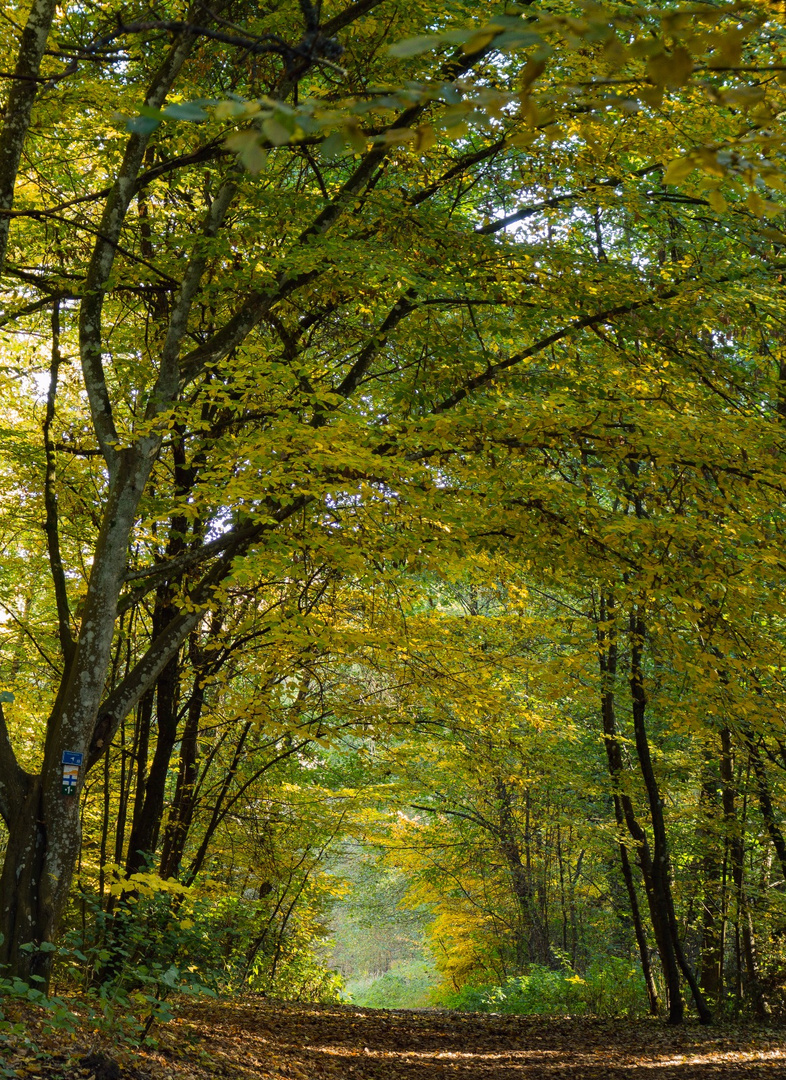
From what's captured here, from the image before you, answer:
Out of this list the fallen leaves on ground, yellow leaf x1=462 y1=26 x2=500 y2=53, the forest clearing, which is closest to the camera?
yellow leaf x1=462 y1=26 x2=500 y2=53

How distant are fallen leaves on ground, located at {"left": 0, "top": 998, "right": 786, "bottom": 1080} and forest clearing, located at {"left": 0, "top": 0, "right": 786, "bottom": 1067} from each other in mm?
93

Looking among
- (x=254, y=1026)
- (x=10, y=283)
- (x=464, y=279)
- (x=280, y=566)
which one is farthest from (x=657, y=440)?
(x=254, y=1026)

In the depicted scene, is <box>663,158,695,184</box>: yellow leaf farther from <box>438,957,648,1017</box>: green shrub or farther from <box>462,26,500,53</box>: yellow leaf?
<box>438,957,648,1017</box>: green shrub

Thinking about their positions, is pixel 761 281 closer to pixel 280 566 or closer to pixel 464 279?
pixel 464 279

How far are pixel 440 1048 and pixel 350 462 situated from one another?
20.8 ft

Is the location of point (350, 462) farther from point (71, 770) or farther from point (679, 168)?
point (679, 168)

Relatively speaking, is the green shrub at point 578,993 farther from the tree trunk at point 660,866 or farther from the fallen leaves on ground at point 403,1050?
the tree trunk at point 660,866

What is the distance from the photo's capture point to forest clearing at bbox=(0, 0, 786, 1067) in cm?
543

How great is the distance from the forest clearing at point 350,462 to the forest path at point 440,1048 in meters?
0.09

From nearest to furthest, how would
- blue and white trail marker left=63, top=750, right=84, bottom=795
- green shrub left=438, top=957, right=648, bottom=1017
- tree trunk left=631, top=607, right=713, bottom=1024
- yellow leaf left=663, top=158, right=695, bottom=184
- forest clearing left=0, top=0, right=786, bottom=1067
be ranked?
yellow leaf left=663, top=158, right=695, bottom=184 < blue and white trail marker left=63, top=750, right=84, bottom=795 < forest clearing left=0, top=0, right=786, bottom=1067 < tree trunk left=631, top=607, right=713, bottom=1024 < green shrub left=438, top=957, right=648, bottom=1017

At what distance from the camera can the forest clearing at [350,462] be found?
5.43 metres

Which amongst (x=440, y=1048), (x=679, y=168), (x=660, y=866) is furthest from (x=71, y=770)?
(x=660, y=866)

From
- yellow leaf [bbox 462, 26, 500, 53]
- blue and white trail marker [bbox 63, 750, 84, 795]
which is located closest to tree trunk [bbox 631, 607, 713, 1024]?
blue and white trail marker [bbox 63, 750, 84, 795]

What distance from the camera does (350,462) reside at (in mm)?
5020
